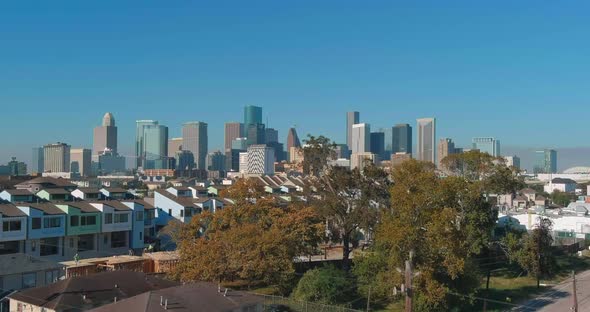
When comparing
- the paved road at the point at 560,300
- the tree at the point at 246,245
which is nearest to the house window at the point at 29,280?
the tree at the point at 246,245

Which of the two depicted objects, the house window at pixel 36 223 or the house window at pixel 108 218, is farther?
the house window at pixel 108 218

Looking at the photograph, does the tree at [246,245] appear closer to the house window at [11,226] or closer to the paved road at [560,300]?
the paved road at [560,300]

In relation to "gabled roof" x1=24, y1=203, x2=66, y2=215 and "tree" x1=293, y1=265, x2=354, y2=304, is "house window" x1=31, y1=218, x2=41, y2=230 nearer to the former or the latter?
"gabled roof" x1=24, y1=203, x2=66, y2=215

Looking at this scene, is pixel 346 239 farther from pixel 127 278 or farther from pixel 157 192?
pixel 157 192

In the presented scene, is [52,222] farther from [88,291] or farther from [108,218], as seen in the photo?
[88,291]

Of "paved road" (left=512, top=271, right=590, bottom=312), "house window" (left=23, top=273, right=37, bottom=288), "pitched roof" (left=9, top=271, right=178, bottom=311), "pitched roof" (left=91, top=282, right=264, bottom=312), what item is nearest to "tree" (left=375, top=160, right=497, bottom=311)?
"paved road" (left=512, top=271, right=590, bottom=312)
